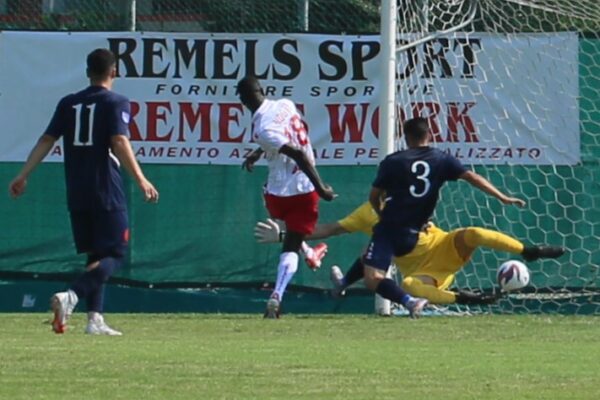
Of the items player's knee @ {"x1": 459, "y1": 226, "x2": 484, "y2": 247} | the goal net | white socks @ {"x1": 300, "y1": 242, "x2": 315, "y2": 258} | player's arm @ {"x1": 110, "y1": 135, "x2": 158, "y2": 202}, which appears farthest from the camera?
the goal net

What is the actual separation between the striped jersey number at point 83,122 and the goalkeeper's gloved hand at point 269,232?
3.07m

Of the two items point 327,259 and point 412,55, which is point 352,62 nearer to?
point 412,55

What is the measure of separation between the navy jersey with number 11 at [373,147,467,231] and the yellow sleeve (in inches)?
35.3

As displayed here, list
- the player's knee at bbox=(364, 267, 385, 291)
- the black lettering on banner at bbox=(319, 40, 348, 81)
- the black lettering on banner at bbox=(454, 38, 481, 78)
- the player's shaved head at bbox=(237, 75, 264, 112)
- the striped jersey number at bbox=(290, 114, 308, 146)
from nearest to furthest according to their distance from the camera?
the player's knee at bbox=(364, 267, 385, 291) < the player's shaved head at bbox=(237, 75, 264, 112) < the striped jersey number at bbox=(290, 114, 308, 146) < the black lettering on banner at bbox=(454, 38, 481, 78) < the black lettering on banner at bbox=(319, 40, 348, 81)

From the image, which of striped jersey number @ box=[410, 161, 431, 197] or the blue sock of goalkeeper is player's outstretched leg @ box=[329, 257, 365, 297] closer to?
the blue sock of goalkeeper

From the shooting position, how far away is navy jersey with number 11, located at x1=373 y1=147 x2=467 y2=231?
1336cm

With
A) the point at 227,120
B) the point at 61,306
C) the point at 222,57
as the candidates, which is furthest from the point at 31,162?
the point at 222,57

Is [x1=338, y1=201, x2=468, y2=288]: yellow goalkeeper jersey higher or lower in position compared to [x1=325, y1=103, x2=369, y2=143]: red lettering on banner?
lower

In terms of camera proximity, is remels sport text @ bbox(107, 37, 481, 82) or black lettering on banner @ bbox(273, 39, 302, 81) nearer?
remels sport text @ bbox(107, 37, 481, 82)

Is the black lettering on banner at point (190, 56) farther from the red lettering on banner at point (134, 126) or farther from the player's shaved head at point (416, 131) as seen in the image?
the player's shaved head at point (416, 131)

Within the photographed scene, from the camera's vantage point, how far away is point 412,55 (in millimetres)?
15570

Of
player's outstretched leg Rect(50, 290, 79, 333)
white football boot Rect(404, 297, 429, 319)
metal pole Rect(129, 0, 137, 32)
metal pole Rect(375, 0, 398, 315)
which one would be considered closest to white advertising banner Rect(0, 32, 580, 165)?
metal pole Rect(129, 0, 137, 32)

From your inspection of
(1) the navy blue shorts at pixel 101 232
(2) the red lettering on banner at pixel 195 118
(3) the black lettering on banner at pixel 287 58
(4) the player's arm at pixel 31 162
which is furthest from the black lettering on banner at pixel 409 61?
(4) the player's arm at pixel 31 162

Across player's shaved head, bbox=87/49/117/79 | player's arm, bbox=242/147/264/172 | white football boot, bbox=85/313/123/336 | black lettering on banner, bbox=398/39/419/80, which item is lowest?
white football boot, bbox=85/313/123/336
